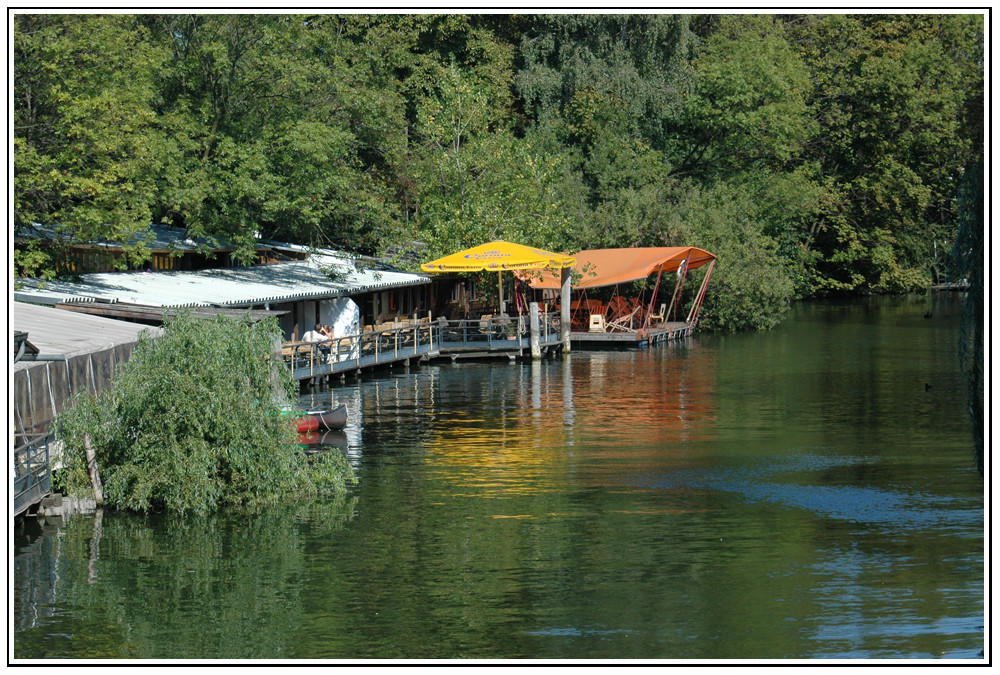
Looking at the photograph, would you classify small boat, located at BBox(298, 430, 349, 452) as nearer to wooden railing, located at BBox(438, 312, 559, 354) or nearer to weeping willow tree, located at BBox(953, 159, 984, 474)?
weeping willow tree, located at BBox(953, 159, 984, 474)

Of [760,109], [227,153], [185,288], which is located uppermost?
[760,109]

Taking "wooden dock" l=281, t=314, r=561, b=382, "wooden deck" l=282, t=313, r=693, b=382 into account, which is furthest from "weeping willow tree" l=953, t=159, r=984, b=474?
"wooden dock" l=281, t=314, r=561, b=382

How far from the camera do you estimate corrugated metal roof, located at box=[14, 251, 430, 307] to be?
36500 millimetres

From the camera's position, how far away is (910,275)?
243ft

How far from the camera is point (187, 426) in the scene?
2148 cm

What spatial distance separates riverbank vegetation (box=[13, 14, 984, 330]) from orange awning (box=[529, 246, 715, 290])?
1.83 metres

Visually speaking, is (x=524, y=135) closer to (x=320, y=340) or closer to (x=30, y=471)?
(x=320, y=340)

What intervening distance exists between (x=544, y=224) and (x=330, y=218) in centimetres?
857

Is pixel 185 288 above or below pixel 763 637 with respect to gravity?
above

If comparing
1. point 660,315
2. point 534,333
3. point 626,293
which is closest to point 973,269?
point 534,333

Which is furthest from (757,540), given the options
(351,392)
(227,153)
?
(227,153)

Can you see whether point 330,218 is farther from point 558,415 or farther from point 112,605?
point 112,605

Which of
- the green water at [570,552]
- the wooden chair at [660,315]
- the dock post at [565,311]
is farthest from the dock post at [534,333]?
the green water at [570,552]

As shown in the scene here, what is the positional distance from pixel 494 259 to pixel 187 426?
80.4 ft
